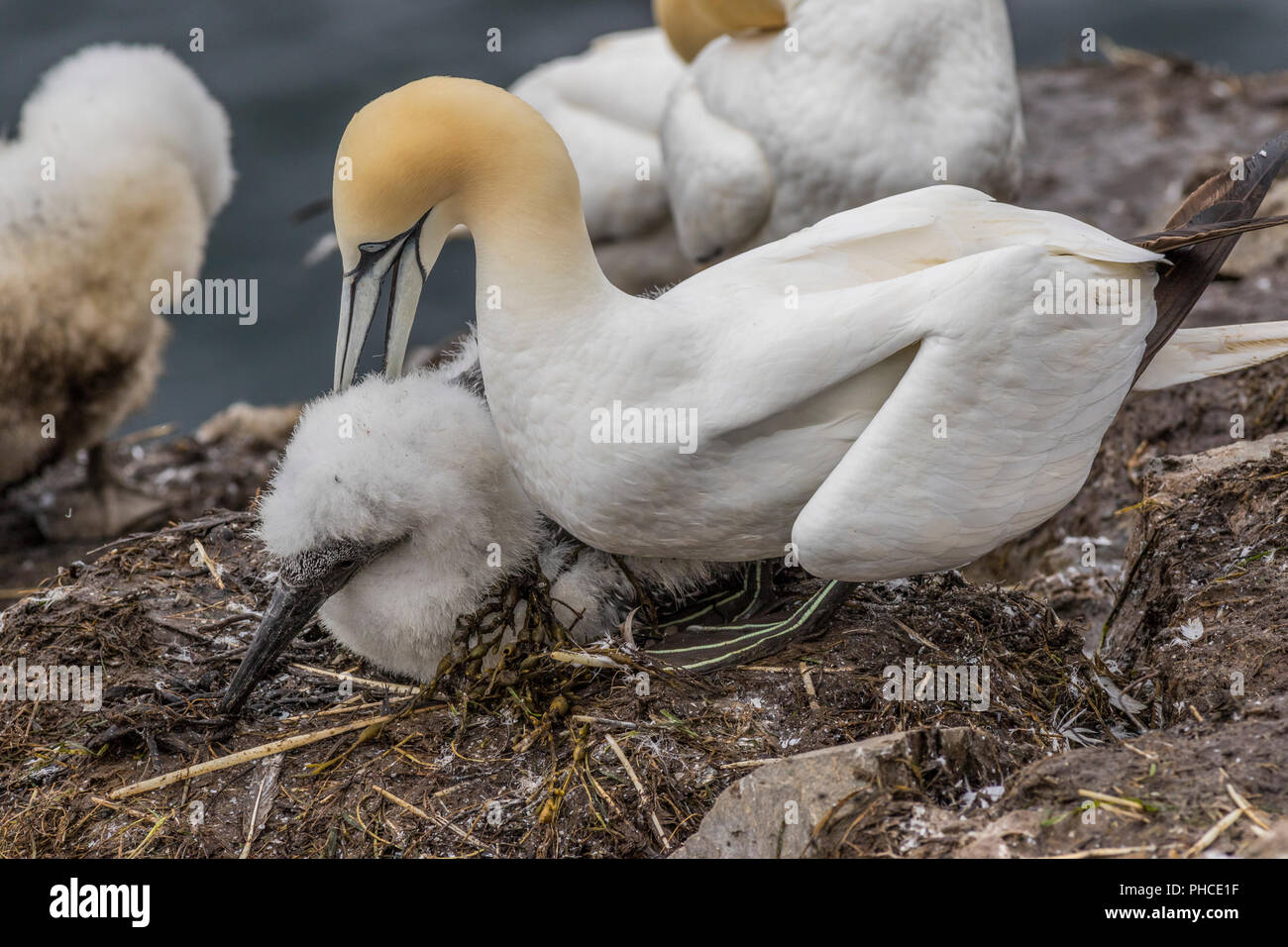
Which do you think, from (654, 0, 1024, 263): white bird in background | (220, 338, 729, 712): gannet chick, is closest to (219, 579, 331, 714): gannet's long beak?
(220, 338, 729, 712): gannet chick

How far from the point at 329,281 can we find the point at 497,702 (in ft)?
23.4

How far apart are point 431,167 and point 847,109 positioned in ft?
7.94

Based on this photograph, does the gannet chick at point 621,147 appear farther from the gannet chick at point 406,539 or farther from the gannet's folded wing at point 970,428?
the gannet's folded wing at point 970,428

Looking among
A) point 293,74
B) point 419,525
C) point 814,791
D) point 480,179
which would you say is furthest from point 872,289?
point 293,74

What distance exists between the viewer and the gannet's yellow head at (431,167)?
3.42 m

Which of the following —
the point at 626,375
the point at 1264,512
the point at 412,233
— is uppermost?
the point at 412,233

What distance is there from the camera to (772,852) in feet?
9.17

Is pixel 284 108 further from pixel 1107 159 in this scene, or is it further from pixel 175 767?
pixel 175 767

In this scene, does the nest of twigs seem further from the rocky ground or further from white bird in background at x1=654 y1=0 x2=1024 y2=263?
white bird in background at x1=654 y1=0 x2=1024 y2=263

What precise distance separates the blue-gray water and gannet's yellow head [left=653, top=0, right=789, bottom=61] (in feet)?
11.8

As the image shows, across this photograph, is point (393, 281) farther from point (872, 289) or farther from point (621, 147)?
point (621, 147)

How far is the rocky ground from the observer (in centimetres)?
279

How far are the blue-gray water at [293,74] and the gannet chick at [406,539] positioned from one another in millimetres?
6103

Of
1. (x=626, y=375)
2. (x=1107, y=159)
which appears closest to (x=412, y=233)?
(x=626, y=375)
